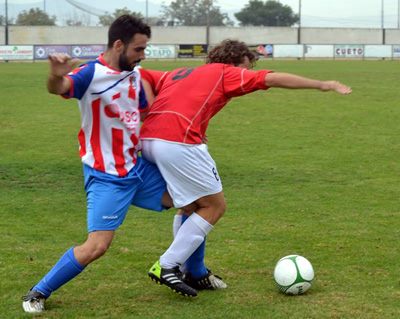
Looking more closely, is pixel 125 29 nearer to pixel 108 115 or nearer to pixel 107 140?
pixel 108 115

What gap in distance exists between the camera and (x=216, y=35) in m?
76.2

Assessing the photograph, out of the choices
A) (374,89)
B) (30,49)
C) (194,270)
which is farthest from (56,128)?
(30,49)

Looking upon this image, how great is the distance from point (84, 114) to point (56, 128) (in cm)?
1160

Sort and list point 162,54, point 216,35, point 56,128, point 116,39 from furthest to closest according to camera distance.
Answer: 1. point 216,35
2. point 162,54
3. point 56,128
4. point 116,39

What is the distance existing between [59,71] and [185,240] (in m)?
1.58

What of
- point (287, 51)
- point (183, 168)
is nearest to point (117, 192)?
point (183, 168)

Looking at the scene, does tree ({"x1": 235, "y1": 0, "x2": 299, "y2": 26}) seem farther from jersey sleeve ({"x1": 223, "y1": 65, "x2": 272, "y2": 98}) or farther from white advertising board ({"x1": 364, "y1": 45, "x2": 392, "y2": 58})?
jersey sleeve ({"x1": 223, "y1": 65, "x2": 272, "y2": 98})

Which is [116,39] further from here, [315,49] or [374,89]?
[315,49]

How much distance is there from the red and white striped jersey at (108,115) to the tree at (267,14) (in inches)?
4130

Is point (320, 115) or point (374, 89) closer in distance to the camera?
point (320, 115)

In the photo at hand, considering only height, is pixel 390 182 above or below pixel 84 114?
below

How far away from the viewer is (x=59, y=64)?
4543 mm

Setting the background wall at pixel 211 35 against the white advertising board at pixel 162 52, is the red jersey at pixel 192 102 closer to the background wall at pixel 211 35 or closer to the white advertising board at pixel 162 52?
the white advertising board at pixel 162 52

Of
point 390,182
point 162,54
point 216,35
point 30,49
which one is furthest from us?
point 216,35
